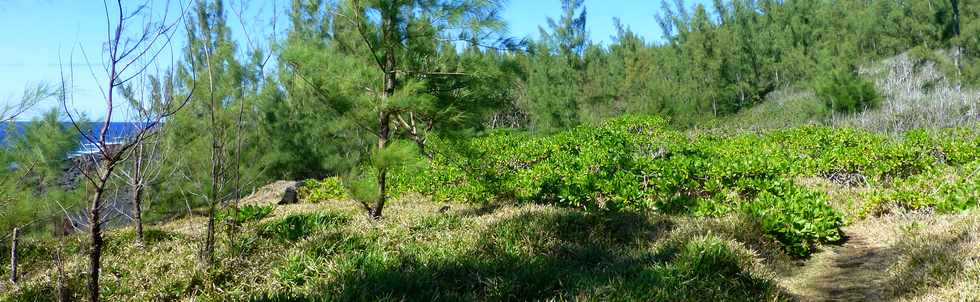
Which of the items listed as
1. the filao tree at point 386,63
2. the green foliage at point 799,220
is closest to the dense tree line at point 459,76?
the filao tree at point 386,63

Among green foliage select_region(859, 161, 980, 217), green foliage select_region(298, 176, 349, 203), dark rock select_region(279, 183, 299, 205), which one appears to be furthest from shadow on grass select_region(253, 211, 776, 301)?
dark rock select_region(279, 183, 299, 205)

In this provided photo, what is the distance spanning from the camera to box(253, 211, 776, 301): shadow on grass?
4.43 metres

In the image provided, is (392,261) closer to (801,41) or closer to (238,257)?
(238,257)

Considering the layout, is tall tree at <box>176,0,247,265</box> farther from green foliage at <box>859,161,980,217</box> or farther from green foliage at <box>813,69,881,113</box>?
green foliage at <box>813,69,881,113</box>

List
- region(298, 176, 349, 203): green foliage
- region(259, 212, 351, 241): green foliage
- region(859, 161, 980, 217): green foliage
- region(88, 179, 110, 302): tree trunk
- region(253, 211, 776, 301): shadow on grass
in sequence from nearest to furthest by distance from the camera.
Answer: region(88, 179, 110, 302): tree trunk
region(253, 211, 776, 301): shadow on grass
region(859, 161, 980, 217): green foliage
region(259, 212, 351, 241): green foliage
region(298, 176, 349, 203): green foliage

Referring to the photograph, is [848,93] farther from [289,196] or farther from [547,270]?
[547,270]

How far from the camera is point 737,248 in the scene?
18.5 ft

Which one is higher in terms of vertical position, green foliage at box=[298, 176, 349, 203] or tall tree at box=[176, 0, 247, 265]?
tall tree at box=[176, 0, 247, 265]

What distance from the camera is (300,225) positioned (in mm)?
7461

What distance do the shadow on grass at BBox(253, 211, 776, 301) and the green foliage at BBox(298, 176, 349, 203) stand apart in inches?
281

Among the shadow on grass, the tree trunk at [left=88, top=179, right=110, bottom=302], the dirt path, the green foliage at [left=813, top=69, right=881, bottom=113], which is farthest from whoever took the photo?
the green foliage at [left=813, top=69, right=881, bottom=113]

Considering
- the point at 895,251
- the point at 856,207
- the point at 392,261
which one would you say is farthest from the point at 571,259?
the point at 856,207

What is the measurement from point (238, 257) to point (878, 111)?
2338cm

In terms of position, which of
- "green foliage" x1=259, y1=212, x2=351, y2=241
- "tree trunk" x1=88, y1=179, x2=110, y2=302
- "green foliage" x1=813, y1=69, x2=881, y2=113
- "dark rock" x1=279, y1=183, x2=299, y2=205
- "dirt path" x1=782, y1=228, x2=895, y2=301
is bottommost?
"dirt path" x1=782, y1=228, x2=895, y2=301
